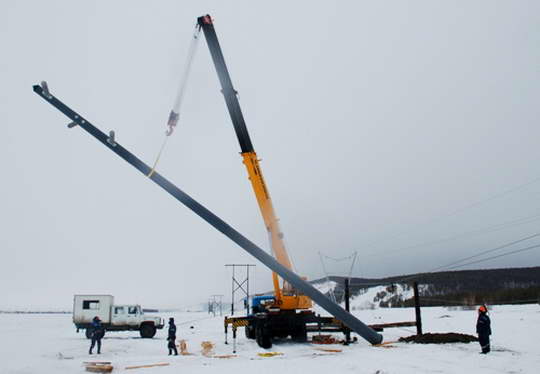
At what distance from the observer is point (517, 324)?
24875 mm

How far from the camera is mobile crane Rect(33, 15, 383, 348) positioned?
1412 centimetres

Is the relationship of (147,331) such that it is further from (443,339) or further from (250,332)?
(443,339)

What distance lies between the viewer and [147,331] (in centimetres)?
2889

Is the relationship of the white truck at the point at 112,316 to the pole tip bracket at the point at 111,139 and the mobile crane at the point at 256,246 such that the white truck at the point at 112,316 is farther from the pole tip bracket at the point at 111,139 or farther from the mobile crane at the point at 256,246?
the pole tip bracket at the point at 111,139

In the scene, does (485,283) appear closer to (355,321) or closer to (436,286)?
(436,286)

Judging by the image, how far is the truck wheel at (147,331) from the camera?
2875cm

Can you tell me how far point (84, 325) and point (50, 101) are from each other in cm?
2230

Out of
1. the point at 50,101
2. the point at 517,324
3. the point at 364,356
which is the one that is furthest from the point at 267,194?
the point at 517,324

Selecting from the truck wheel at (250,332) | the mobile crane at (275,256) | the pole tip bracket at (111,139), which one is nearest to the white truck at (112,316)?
the truck wheel at (250,332)

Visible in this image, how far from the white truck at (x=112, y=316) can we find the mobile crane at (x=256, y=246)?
1013cm

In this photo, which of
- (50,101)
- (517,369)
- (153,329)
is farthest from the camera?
(153,329)

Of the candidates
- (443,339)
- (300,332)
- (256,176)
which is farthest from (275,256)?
(443,339)

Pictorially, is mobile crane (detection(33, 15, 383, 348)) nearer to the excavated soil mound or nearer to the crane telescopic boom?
the crane telescopic boom

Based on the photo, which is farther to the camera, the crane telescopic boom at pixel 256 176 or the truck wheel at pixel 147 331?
the truck wheel at pixel 147 331
